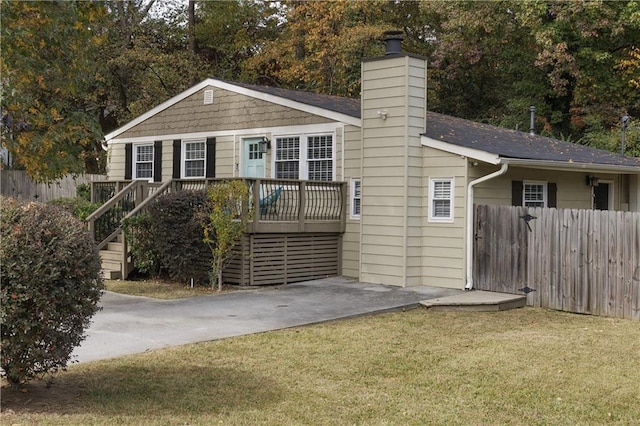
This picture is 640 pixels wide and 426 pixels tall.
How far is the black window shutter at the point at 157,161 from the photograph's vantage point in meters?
17.6

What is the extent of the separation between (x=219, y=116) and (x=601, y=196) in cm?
963

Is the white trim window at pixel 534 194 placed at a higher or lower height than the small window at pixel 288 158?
lower

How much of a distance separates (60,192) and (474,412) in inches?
790

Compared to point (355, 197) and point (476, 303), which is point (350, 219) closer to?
Answer: point (355, 197)

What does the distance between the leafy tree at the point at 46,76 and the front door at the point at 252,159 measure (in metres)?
4.22

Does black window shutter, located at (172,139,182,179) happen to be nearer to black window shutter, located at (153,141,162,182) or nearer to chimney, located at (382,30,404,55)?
black window shutter, located at (153,141,162,182)

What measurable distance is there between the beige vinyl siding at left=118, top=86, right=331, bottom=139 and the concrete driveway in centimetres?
399

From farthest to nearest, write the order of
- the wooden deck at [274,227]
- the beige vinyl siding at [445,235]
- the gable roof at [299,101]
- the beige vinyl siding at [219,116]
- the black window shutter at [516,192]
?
the beige vinyl siding at [219,116], the gable roof at [299,101], the black window shutter at [516,192], the wooden deck at [274,227], the beige vinyl siding at [445,235]

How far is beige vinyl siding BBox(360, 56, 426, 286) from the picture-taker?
1263 cm

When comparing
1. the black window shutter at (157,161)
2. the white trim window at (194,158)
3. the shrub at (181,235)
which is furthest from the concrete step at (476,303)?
the black window shutter at (157,161)

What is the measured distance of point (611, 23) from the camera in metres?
23.8

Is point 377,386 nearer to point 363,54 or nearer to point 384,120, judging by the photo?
point 384,120

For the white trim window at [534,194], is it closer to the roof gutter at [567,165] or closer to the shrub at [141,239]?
the roof gutter at [567,165]

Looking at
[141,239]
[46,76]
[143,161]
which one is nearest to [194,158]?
[143,161]
